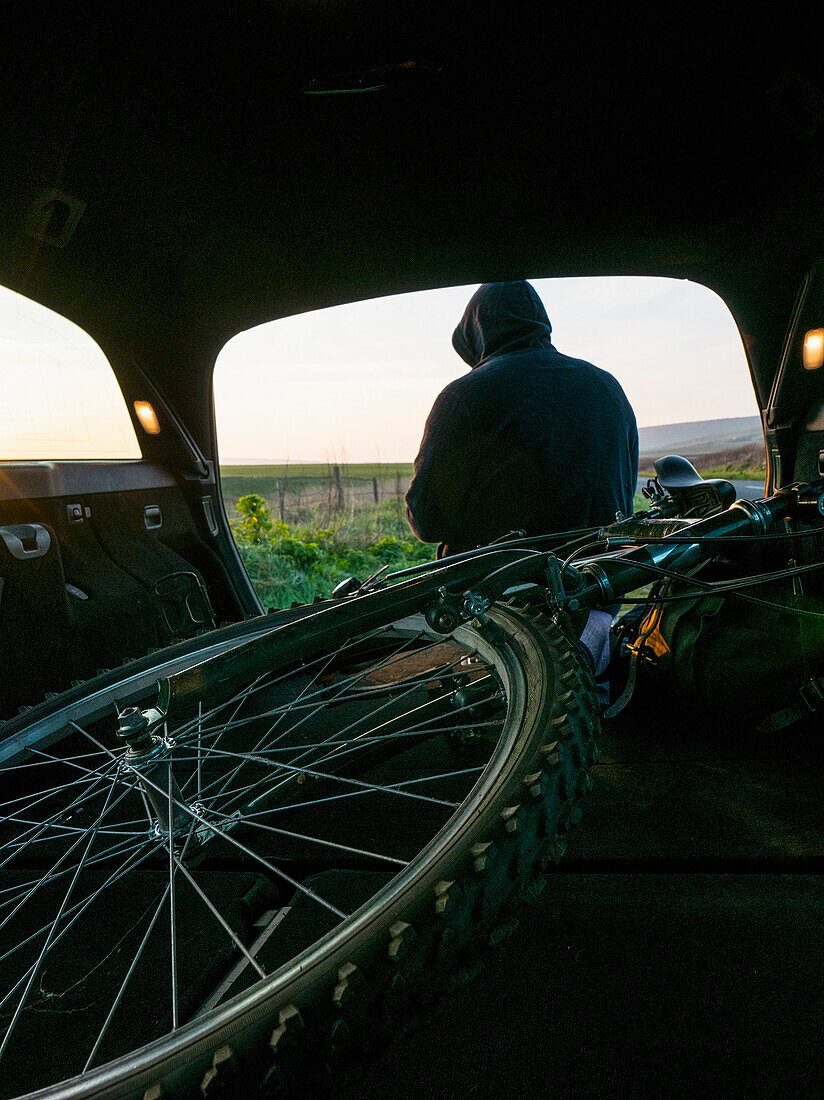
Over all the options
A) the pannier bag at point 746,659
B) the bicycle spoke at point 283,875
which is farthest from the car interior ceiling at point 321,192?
the bicycle spoke at point 283,875

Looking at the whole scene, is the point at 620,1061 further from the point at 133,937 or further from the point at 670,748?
the point at 670,748

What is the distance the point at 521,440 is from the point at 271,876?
5.28 feet

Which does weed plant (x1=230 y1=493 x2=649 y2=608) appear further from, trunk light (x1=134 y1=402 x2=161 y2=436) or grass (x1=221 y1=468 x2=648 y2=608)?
trunk light (x1=134 y1=402 x2=161 y2=436)

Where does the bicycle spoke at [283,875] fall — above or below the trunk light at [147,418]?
below

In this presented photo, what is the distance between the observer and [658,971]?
979 mm

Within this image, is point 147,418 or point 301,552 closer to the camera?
point 147,418

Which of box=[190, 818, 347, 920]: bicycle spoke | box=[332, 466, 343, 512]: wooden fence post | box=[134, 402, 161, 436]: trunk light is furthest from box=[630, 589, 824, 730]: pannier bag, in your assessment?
box=[332, 466, 343, 512]: wooden fence post

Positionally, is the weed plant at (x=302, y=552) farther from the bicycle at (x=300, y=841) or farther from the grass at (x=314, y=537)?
the bicycle at (x=300, y=841)

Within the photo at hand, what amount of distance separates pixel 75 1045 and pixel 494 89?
7.38 ft

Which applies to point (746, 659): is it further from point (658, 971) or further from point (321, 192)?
point (321, 192)

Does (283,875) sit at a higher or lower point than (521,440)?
lower

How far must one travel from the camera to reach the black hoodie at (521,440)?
2.27 metres

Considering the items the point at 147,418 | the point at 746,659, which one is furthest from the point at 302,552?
the point at 746,659

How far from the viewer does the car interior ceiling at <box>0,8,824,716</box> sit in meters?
1.54
